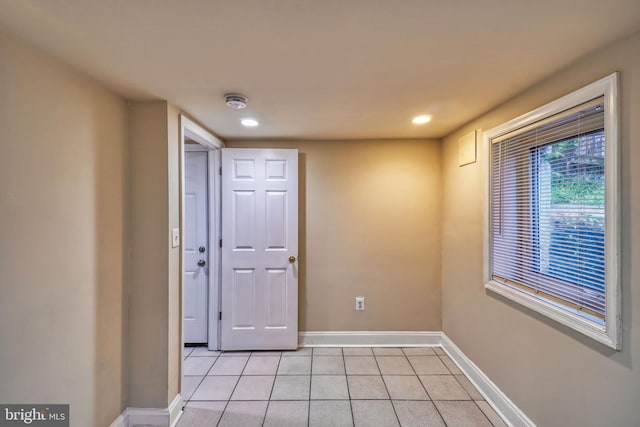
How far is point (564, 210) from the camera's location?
144 centimetres

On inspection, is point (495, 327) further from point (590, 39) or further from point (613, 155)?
point (590, 39)

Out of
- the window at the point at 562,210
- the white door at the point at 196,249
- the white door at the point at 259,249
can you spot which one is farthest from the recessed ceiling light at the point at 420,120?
the white door at the point at 196,249

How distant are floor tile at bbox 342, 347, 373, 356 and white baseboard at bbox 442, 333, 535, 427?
2.53ft

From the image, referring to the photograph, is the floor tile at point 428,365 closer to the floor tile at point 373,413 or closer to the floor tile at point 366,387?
the floor tile at point 366,387

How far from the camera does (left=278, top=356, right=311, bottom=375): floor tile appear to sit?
240 centimetres

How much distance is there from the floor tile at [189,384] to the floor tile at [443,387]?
1.85m

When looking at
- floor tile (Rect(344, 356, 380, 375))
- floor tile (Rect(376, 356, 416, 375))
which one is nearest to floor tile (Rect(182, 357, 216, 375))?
floor tile (Rect(344, 356, 380, 375))

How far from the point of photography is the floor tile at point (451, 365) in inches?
94.1

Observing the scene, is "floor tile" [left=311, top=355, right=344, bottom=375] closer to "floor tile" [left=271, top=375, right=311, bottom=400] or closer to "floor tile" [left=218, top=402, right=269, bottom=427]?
"floor tile" [left=271, top=375, right=311, bottom=400]

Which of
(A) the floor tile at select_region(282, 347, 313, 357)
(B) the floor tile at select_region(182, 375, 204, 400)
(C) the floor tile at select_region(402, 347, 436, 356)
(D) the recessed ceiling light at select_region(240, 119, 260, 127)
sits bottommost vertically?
(B) the floor tile at select_region(182, 375, 204, 400)

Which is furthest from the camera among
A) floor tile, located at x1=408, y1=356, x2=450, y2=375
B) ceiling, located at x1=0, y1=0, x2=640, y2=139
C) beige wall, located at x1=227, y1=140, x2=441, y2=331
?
beige wall, located at x1=227, y1=140, x2=441, y2=331

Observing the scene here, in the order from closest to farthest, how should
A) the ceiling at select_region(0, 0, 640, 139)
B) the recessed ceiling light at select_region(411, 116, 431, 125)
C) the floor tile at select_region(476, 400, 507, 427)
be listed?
1. the ceiling at select_region(0, 0, 640, 139)
2. the floor tile at select_region(476, 400, 507, 427)
3. the recessed ceiling light at select_region(411, 116, 431, 125)

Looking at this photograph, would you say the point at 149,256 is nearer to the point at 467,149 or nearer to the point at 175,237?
the point at 175,237

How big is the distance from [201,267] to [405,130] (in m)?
2.44
